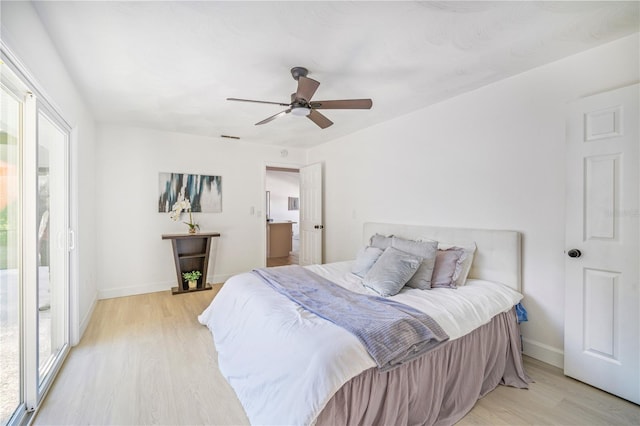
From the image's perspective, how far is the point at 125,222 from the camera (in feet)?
13.4

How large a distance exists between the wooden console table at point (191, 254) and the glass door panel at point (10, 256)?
2345 millimetres

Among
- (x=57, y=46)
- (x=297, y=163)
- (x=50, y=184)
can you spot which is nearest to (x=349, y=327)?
(x=50, y=184)

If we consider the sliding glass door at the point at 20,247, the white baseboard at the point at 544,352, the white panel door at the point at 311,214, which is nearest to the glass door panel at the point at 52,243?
the sliding glass door at the point at 20,247

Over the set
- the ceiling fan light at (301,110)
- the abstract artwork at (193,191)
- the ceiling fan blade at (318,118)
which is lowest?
the abstract artwork at (193,191)

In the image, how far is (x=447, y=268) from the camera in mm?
2549

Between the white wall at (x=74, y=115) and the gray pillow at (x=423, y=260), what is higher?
the white wall at (x=74, y=115)

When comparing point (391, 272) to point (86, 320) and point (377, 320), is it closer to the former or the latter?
point (377, 320)

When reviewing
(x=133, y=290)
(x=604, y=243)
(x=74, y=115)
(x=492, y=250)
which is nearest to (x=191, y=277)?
(x=133, y=290)

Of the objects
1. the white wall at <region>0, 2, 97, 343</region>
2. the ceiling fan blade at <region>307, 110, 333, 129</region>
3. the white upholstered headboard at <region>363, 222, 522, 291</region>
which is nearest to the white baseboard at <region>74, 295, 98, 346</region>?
the white wall at <region>0, 2, 97, 343</region>

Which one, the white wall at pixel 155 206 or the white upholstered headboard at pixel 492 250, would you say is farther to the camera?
the white wall at pixel 155 206

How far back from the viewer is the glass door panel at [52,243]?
7.00 ft

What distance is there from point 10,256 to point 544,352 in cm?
382

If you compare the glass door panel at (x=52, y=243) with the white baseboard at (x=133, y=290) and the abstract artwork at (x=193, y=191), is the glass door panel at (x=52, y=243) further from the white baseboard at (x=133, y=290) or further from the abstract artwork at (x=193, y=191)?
the abstract artwork at (x=193, y=191)

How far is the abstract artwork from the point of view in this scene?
4.31 m
